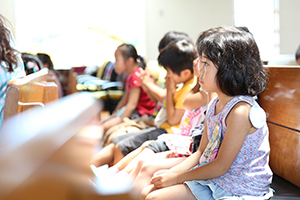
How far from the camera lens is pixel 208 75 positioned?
1.19 m

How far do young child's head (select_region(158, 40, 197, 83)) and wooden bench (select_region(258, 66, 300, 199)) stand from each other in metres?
0.63

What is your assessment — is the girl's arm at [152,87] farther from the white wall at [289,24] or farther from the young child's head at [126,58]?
the white wall at [289,24]

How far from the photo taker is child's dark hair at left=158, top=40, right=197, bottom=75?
6.45 feet

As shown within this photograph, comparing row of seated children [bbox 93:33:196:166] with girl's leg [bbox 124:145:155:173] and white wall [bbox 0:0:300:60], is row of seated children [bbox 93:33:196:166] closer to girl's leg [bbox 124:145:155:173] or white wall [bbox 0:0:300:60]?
girl's leg [bbox 124:145:155:173]

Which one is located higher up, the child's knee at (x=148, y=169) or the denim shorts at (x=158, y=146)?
the child's knee at (x=148, y=169)

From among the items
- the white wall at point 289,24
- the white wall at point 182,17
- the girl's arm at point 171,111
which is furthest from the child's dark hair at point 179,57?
the white wall at point 289,24

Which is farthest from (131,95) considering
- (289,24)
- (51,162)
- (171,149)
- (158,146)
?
(289,24)

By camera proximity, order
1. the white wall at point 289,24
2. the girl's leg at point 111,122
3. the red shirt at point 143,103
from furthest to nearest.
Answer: the white wall at point 289,24
the red shirt at point 143,103
the girl's leg at point 111,122

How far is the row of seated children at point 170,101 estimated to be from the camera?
1904 millimetres

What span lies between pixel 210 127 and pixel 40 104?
67 centimetres

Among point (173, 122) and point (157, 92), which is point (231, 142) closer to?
point (173, 122)

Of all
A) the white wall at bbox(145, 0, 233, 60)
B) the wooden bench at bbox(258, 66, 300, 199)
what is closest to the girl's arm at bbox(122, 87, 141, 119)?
the wooden bench at bbox(258, 66, 300, 199)

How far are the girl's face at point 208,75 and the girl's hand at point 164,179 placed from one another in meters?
0.36

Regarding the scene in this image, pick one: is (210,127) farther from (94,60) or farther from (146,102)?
(94,60)
